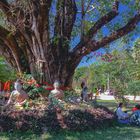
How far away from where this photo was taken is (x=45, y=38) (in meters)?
13.7

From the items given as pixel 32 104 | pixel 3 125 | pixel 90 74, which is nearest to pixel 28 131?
pixel 3 125

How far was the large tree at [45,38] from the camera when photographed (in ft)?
44.6

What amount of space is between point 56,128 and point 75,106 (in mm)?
1986

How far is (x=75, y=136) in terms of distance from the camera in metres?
10.3

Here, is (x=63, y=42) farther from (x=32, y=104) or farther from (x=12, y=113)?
(x=12, y=113)

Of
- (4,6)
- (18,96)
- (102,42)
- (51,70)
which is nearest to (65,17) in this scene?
(102,42)

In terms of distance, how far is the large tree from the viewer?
1359cm

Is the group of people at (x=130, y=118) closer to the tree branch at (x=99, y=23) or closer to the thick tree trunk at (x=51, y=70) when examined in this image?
the thick tree trunk at (x=51, y=70)

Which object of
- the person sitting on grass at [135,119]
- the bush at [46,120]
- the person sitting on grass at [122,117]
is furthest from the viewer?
the person sitting on grass at [122,117]

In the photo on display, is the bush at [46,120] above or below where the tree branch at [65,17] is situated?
below

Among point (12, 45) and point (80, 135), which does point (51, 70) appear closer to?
point (12, 45)

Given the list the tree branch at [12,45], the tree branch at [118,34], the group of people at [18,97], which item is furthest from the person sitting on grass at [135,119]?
the tree branch at [12,45]

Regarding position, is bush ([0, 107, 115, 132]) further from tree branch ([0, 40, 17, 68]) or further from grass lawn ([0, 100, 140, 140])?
tree branch ([0, 40, 17, 68])

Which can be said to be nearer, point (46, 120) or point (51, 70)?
point (46, 120)
